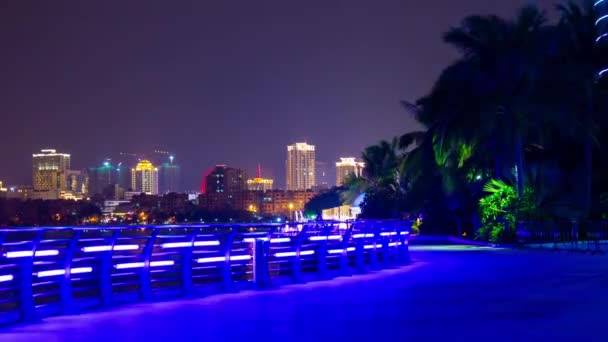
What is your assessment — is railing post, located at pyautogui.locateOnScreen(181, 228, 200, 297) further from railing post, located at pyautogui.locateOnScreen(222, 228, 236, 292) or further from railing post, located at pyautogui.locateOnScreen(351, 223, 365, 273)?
railing post, located at pyautogui.locateOnScreen(351, 223, 365, 273)

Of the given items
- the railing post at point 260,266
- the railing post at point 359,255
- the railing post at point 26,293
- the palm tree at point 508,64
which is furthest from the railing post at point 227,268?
the palm tree at point 508,64

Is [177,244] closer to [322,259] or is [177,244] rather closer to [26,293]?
[26,293]

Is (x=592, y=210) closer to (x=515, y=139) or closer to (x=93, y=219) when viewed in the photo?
(x=515, y=139)

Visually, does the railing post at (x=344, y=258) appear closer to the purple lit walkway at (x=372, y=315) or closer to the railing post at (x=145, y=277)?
the purple lit walkway at (x=372, y=315)

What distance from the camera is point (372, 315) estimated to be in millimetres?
13625

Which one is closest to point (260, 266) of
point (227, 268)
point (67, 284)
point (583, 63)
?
point (227, 268)

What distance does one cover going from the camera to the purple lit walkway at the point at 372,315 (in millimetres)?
11664

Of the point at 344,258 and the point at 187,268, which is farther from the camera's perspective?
the point at 344,258

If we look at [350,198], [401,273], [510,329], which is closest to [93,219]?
[350,198]

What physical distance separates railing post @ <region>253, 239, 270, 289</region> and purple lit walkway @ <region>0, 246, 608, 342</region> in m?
0.46

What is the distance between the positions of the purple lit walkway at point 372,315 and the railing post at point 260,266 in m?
0.46

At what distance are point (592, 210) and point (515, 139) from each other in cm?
604

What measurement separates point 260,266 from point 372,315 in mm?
4578

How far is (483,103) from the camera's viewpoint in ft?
141
